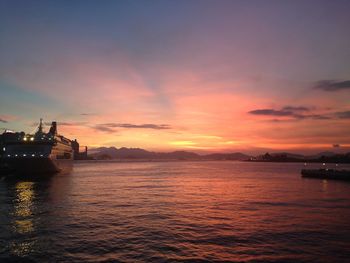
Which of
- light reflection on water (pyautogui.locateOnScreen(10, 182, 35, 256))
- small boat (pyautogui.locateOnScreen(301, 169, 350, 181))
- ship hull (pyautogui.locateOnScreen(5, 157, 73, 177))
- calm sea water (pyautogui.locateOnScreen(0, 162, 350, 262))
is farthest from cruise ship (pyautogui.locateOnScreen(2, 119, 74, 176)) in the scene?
small boat (pyautogui.locateOnScreen(301, 169, 350, 181))

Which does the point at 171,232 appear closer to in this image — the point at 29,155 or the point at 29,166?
the point at 29,166

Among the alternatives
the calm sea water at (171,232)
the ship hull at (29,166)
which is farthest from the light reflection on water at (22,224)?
the ship hull at (29,166)

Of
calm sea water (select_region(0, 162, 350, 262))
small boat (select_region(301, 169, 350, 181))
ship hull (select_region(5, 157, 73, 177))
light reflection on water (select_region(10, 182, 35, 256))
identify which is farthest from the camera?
small boat (select_region(301, 169, 350, 181))

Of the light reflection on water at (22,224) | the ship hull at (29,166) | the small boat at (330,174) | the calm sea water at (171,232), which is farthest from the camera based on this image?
the small boat at (330,174)

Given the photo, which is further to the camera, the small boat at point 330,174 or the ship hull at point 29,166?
Answer: the small boat at point 330,174

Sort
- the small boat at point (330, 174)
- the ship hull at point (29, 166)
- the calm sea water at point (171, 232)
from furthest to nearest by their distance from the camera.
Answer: the small boat at point (330, 174)
the ship hull at point (29, 166)
the calm sea water at point (171, 232)

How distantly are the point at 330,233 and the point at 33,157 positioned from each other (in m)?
88.6

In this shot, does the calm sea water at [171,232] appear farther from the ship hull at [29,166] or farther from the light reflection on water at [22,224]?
the ship hull at [29,166]

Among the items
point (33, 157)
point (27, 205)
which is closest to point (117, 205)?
point (27, 205)

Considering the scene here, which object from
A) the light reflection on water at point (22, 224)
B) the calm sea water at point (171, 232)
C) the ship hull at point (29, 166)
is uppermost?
the ship hull at point (29, 166)

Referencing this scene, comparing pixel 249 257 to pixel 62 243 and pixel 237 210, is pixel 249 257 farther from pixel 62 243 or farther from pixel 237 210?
pixel 237 210

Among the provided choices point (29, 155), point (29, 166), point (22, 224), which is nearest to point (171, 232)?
point (22, 224)

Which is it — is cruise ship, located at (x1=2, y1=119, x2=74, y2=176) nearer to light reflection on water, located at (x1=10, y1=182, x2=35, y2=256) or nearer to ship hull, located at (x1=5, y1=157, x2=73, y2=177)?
ship hull, located at (x1=5, y1=157, x2=73, y2=177)

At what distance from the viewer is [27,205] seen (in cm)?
4134
